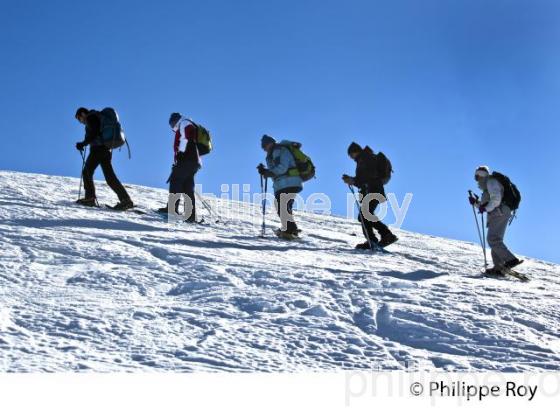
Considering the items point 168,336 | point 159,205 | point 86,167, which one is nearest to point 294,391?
point 168,336

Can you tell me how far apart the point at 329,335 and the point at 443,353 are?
0.87 metres

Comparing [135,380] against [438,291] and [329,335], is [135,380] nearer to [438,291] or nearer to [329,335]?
[329,335]

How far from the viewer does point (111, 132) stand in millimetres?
11664

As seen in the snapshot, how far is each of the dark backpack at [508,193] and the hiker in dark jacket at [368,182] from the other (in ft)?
6.29

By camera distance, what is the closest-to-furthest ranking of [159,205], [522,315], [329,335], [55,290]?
1. [329,335]
2. [55,290]
3. [522,315]
4. [159,205]

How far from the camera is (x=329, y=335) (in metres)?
5.07

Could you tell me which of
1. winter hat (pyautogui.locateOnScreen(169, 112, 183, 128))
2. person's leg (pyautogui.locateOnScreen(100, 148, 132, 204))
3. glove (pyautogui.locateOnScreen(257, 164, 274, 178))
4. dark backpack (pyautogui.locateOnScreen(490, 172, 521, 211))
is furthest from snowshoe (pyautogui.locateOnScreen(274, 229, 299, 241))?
dark backpack (pyautogui.locateOnScreen(490, 172, 521, 211))

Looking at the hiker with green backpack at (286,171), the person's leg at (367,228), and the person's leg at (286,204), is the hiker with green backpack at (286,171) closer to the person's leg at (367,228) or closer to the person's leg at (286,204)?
the person's leg at (286,204)

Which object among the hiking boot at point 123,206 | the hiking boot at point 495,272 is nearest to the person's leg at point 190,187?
the hiking boot at point 123,206

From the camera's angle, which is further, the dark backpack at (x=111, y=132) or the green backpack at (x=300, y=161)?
the dark backpack at (x=111, y=132)

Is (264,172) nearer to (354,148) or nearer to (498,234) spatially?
(354,148)

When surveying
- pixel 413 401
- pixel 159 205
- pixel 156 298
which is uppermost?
pixel 159 205

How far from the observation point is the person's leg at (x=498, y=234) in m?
9.76

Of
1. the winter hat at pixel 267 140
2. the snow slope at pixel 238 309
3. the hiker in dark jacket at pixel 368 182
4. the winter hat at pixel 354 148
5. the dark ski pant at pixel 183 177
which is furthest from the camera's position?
the dark ski pant at pixel 183 177
